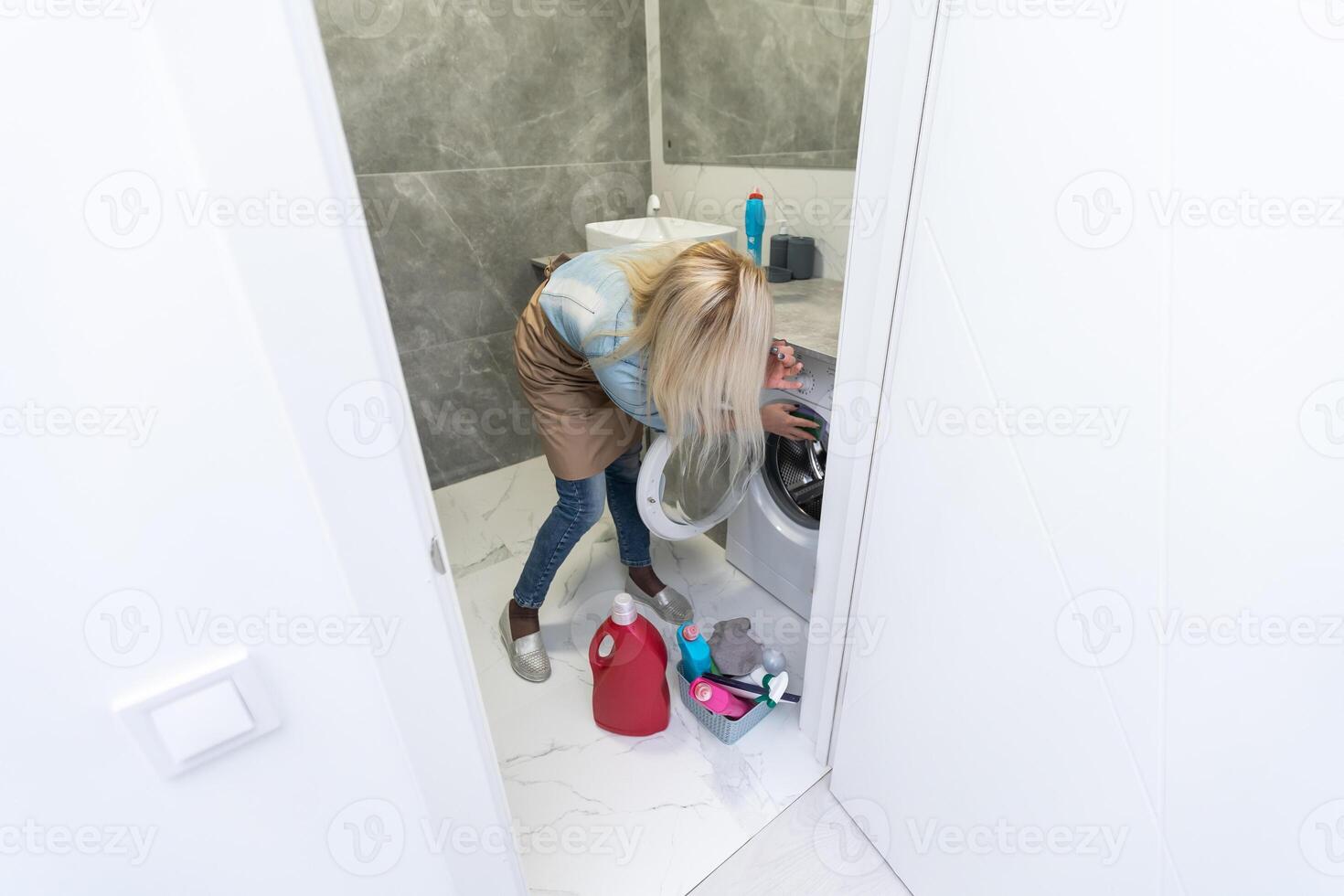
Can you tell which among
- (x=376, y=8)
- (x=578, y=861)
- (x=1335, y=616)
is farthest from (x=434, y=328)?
(x=1335, y=616)

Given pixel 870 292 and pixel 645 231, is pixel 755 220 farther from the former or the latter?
pixel 870 292

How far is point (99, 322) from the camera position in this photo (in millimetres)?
379

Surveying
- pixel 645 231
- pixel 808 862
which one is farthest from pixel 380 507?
pixel 645 231

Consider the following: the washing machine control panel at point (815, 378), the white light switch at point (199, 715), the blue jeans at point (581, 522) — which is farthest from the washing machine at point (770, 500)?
the white light switch at point (199, 715)

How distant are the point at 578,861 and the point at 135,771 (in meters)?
0.99

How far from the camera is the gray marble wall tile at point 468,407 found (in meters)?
2.34

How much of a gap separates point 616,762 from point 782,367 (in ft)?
3.32

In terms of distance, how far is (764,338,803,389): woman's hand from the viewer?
1369 mm

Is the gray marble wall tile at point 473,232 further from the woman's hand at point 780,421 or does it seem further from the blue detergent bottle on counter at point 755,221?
the woman's hand at point 780,421

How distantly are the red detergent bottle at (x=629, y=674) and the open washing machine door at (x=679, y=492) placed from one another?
0.22 m

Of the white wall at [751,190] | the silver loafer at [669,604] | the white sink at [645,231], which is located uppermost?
the white wall at [751,190]

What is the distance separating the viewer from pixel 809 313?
1.63 metres

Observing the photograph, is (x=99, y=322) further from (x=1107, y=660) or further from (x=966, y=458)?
(x=1107, y=660)

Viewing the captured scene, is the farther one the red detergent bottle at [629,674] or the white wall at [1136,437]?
the red detergent bottle at [629,674]
